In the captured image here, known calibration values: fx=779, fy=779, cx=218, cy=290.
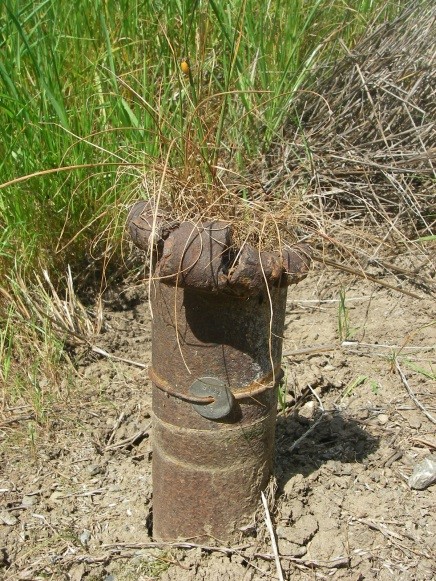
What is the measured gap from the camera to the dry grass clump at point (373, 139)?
11.2 feet

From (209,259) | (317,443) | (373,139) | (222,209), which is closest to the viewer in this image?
(209,259)

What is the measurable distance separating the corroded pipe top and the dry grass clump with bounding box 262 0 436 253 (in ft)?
5.49

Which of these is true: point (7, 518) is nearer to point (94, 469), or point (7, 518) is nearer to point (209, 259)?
point (94, 469)

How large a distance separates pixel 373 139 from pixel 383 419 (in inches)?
59.6

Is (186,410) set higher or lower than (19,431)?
higher

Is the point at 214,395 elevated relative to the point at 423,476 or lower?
elevated

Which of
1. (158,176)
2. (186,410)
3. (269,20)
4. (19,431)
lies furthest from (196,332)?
(269,20)

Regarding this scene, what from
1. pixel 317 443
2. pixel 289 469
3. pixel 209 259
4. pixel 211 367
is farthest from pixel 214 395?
pixel 317 443

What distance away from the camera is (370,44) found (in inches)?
145

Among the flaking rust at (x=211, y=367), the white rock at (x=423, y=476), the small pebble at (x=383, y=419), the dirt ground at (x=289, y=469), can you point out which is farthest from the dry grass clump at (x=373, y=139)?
the flaking rust at (x=211, y=367)

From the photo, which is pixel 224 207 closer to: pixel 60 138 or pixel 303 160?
pixel 60 138

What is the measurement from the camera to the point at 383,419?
254 cm

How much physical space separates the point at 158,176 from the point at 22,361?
1216 mm

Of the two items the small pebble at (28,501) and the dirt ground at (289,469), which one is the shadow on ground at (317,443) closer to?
the dirt ground at (289,469)
